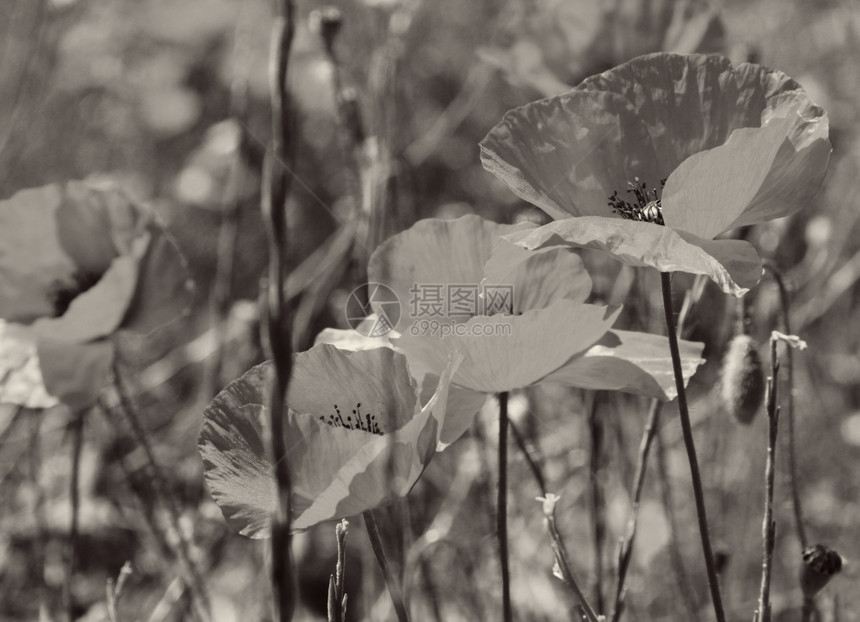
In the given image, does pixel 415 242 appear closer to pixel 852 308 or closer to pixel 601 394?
pixel 601 394

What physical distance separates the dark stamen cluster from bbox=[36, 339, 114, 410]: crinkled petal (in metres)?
0.34

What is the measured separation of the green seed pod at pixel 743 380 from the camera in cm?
77

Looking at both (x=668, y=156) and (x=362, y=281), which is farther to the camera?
(x=362, y=281)

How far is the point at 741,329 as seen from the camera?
2.51 ft

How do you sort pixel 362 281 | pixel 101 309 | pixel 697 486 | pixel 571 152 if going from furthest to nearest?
1. pixel 362 281
2. pixel 101 309
3. pixel 571 152
4. pixel 697 486

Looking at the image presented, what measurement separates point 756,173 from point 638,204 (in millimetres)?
93

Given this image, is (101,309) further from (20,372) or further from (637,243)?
(637,243)

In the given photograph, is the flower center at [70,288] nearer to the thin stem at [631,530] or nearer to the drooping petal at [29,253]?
the drooping petal at [29,253]

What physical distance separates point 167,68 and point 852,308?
178 cm

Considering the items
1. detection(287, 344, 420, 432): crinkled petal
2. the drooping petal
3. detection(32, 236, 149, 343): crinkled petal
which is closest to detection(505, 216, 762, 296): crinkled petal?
detection(287, 344, 420, 432): crinkled petal

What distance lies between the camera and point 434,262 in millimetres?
639

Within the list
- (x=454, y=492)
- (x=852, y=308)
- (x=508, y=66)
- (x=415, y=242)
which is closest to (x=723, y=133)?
(x=415, y=242)

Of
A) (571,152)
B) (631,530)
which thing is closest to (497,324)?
(571,152)

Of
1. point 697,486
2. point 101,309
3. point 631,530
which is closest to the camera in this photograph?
point 697,486
